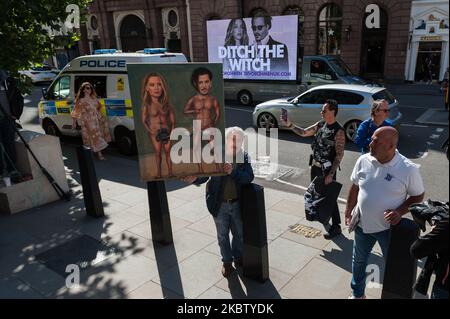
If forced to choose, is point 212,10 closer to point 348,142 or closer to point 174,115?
point 348,142

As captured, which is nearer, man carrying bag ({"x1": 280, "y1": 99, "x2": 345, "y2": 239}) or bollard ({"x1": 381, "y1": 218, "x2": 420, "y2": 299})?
bollard ({"x1": 381, "y1": 218, "x2": 420, "y2": 299})

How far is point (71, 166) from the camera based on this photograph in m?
9.05

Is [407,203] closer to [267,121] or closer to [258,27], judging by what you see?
[267,121]

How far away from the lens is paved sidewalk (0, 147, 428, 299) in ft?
13.5

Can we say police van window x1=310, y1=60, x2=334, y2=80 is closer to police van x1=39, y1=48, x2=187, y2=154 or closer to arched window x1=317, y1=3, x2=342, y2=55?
police van x1=39, y1=48, x2=187, y2=154

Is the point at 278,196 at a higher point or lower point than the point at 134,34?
lower

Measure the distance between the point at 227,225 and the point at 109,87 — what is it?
20.1 feet

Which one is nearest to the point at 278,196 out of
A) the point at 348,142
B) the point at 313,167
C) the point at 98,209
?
the point at 313,167

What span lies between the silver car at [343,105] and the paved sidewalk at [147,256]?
4152 mm

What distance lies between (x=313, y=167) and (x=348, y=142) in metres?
5.29

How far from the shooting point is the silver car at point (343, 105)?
9844 mm

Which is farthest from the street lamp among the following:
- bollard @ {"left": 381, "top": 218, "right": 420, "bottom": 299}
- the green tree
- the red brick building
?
bollard @ {"left": 381, "top": 218, "right": 420, "bottom": 299}

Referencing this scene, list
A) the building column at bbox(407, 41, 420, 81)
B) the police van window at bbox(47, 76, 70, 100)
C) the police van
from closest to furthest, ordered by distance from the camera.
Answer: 1. the police van
2. the police van window at bbox(47, 76, 70, 100)
3. the building column at bbox(407, 41, 420, 81)

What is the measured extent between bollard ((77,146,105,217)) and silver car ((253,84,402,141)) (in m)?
6.58
